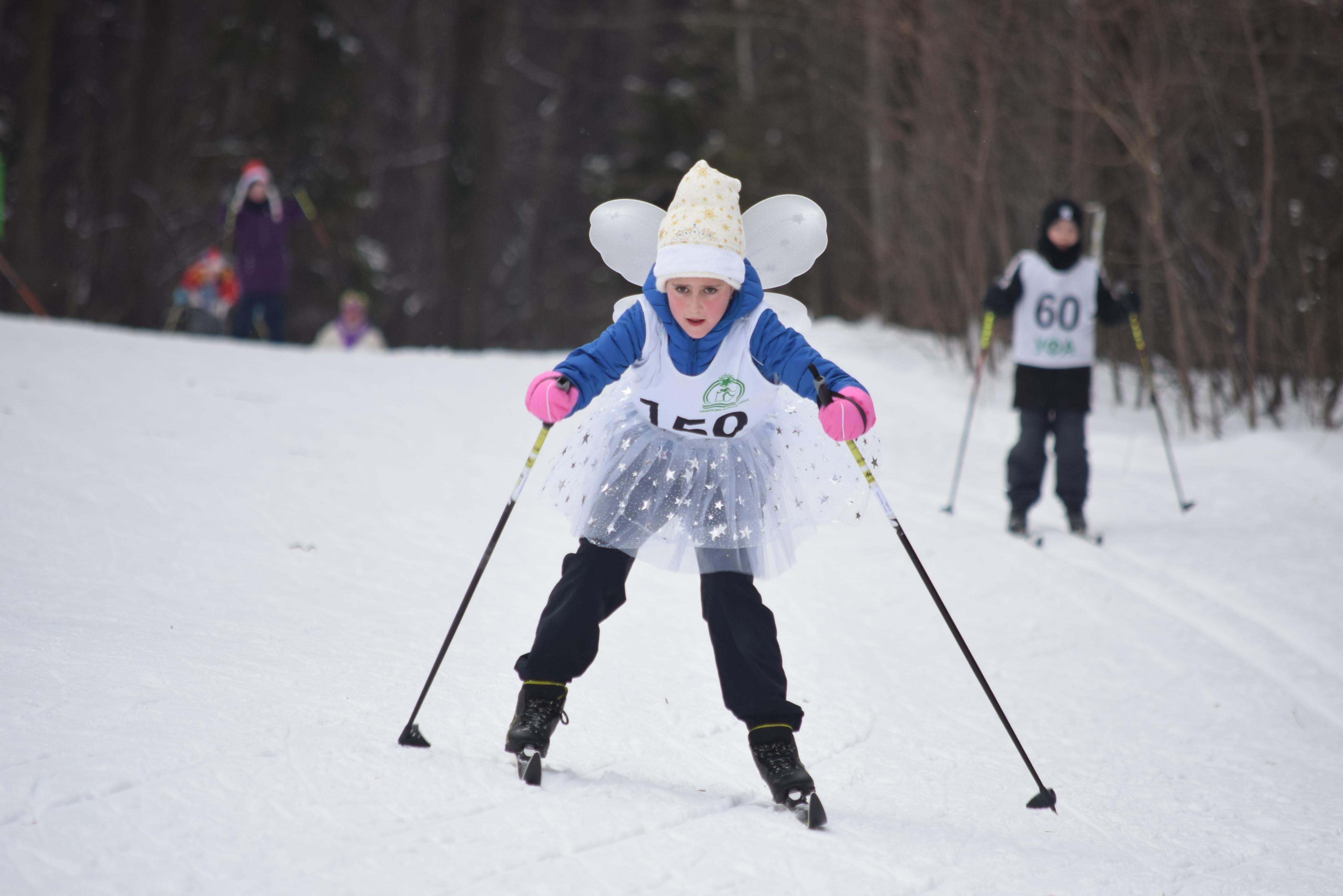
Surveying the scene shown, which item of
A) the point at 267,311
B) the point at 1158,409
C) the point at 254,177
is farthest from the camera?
the point at 267,311

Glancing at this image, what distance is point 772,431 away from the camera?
3268 mm

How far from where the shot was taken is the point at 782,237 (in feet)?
11.4

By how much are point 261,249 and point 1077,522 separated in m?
8.47

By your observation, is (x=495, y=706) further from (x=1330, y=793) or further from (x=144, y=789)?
(x=1330, y=793)

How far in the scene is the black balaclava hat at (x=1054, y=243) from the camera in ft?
21.5

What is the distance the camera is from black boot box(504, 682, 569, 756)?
9.88 feet

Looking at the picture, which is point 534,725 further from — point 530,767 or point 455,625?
point 455,625

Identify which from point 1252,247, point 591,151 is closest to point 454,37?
point 591,151

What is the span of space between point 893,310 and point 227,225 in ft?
25.2

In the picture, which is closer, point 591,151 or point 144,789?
point 144,789

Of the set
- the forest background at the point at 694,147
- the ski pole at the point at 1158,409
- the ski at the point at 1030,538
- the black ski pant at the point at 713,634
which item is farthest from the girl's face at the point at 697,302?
the forest background at the point at 694,147

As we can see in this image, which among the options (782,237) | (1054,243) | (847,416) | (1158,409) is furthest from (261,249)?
(847,416)

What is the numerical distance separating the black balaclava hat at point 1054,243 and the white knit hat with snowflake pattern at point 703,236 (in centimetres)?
390

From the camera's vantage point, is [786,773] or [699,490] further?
[699,490]
